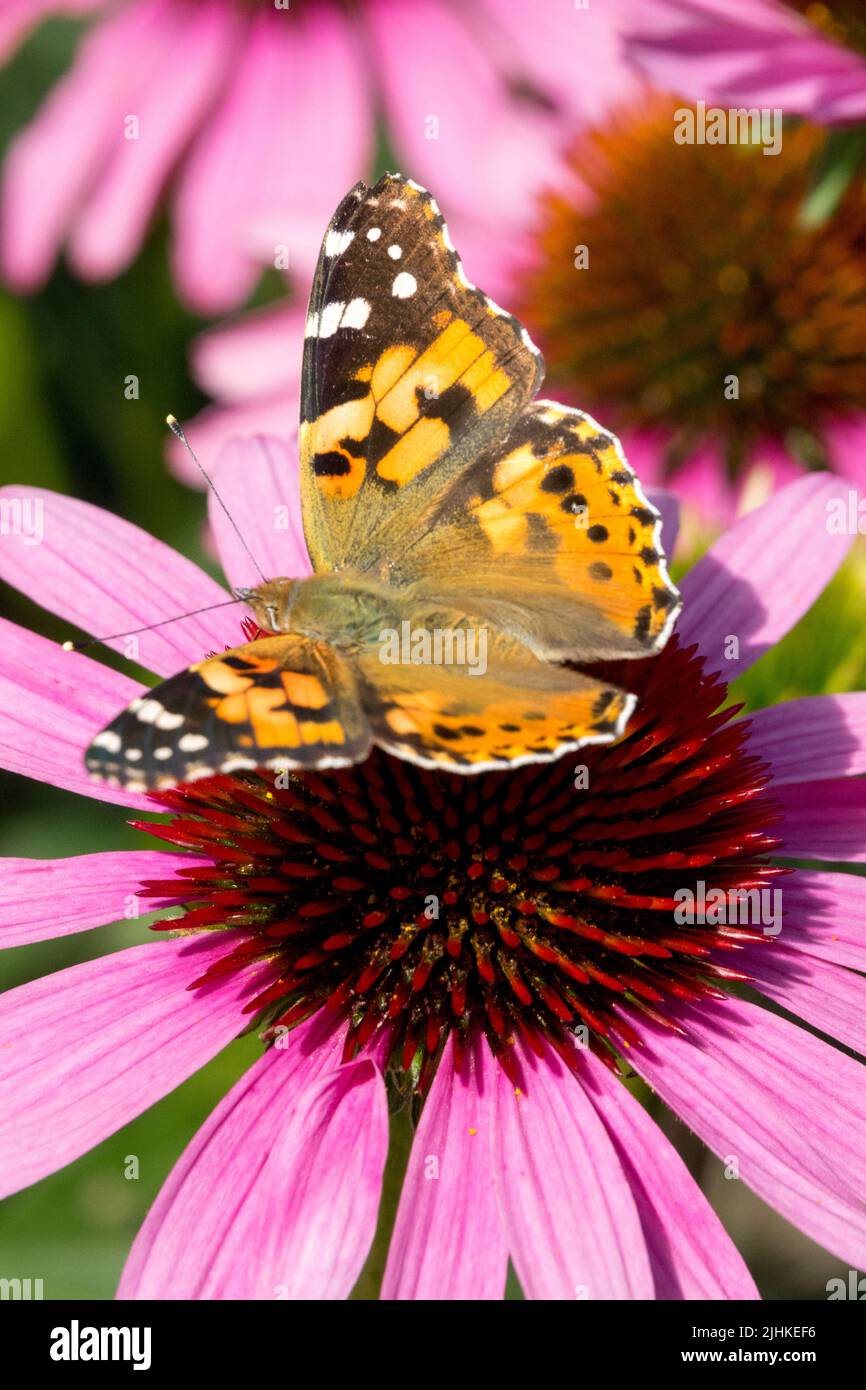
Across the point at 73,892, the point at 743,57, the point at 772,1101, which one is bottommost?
the point at 772,1101

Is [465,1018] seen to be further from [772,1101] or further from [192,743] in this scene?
[192,743]

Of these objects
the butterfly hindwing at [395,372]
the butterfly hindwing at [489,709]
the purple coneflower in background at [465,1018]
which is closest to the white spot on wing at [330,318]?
the butterfly hindwing at [395,372]

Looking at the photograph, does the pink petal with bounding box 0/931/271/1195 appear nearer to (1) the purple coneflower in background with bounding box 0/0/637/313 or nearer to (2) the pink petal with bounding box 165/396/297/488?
(2) the pink petal with bounding box 165/396/297/488

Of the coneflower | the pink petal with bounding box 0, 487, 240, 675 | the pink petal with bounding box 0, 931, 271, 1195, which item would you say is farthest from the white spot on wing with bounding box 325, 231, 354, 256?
the coneflower

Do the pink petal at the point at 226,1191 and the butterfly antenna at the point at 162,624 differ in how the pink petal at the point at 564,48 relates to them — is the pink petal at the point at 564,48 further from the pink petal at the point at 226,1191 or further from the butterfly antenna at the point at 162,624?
the pink petal at the point at 226,1191

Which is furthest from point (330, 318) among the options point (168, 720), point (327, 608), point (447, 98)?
point (447, 98)
